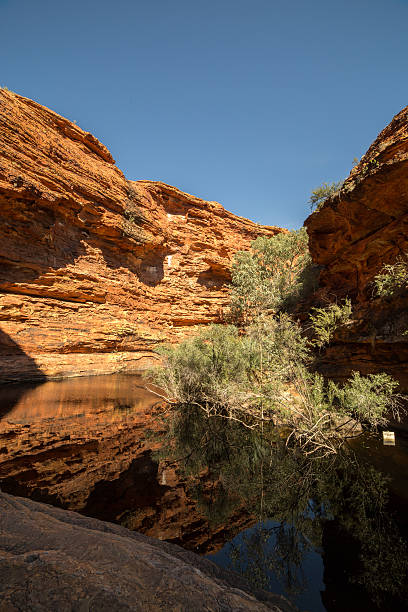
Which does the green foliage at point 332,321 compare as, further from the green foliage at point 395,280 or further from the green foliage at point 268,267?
the green foliage at point 268,267

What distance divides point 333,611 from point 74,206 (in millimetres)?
25145

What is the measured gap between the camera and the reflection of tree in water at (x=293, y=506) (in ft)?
10.3

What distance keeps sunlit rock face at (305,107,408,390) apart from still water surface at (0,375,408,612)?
8.78 feet

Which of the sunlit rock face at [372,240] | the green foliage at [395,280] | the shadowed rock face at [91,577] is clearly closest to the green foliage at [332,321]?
the sunlit rock face at [372,240]

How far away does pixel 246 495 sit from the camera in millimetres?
4773

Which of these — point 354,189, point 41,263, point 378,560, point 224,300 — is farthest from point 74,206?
point 378,560

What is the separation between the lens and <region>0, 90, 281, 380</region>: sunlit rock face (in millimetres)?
18312

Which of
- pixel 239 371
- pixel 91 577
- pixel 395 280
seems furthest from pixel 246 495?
pixel 395 280

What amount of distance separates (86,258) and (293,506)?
23169 millimetres

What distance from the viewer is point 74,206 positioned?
21719 millimetres

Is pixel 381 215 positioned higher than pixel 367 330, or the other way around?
pixel 381 215

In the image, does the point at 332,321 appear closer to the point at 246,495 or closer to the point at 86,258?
the point at 246,495

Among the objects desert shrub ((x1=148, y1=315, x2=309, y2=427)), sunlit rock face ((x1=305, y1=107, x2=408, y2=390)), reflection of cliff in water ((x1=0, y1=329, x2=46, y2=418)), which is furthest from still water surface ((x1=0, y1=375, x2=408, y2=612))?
reflection of cliff in water ((x1=0, y1=329, x2=46, y2=418))

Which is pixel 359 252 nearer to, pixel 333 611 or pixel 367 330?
pixel 367 330
